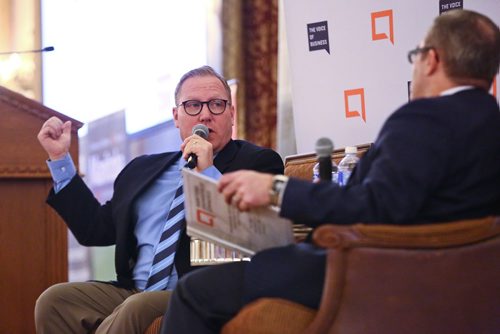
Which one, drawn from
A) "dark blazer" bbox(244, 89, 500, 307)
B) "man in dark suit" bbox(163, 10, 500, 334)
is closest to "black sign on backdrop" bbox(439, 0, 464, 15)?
"man in dark suit" bbox(163, 10, 500, 334)

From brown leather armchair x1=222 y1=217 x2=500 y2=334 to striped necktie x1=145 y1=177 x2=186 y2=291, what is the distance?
0.86 metres

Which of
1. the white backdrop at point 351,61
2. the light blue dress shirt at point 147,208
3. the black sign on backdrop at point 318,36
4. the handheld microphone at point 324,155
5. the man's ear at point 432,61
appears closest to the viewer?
the man's ear at point 432,61

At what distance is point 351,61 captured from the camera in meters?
3.33

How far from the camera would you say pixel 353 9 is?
3334mm

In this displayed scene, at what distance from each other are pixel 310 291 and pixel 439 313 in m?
0.28

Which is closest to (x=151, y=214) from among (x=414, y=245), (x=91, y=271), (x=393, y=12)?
(x=414, y=245)

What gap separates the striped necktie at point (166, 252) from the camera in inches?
93.0

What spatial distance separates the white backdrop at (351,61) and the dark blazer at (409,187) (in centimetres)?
160

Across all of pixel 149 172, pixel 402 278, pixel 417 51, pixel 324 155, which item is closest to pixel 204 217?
pixel 324 155

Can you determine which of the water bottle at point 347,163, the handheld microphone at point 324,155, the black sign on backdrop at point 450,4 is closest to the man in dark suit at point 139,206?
the water bottle at point 347,163

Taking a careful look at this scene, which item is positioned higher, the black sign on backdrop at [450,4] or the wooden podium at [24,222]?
the black sign on backdrop at [450,4]

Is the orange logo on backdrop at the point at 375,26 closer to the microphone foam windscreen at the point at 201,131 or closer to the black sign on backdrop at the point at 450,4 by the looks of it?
the black sign on backdrop at the point at 450,4

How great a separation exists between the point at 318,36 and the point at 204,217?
193 cm

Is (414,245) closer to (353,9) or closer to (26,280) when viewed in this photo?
(26,280)
